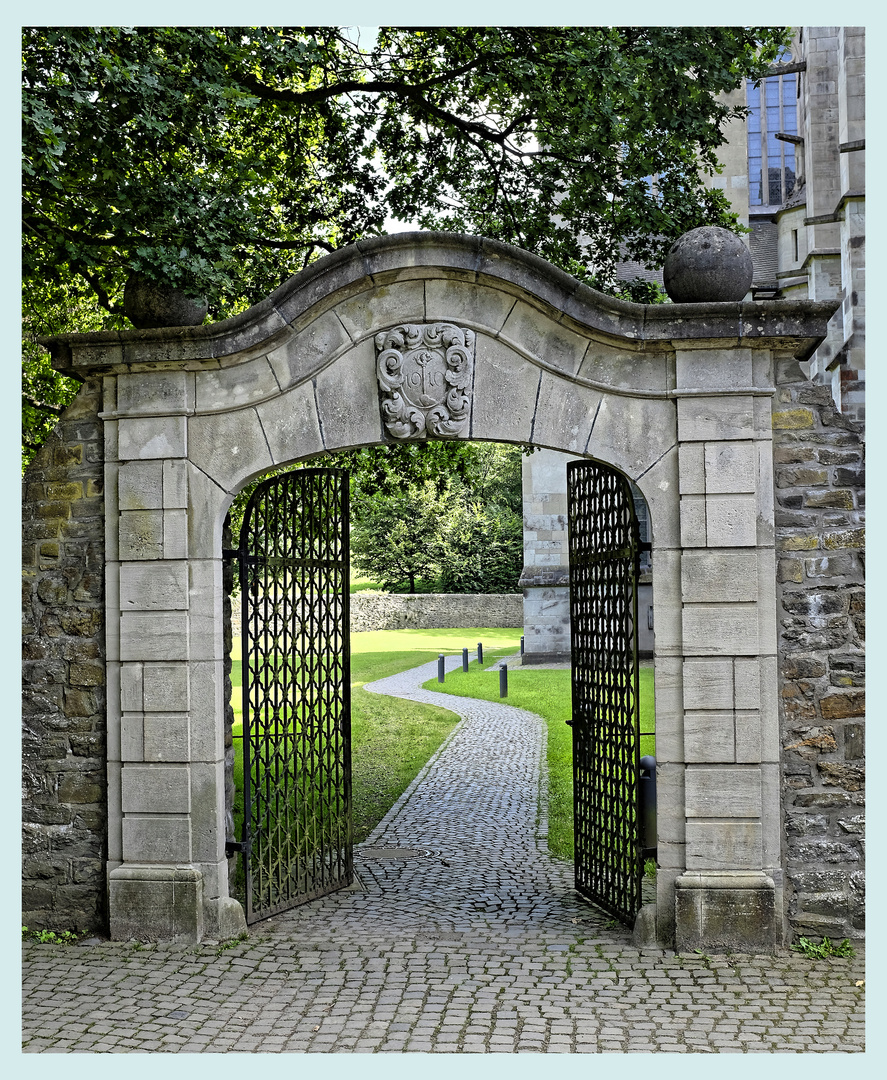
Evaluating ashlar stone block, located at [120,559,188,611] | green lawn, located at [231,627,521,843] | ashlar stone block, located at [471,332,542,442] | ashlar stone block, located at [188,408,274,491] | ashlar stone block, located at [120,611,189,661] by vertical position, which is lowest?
green lawn, located at [231,627,521,843]

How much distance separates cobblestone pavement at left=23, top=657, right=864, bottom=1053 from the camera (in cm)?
458

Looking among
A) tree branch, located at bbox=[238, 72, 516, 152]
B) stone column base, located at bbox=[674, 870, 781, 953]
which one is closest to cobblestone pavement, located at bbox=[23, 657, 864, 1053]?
stone column base, located at bbox=[674, 870, 781, 953]

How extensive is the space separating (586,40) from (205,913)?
6861 mm

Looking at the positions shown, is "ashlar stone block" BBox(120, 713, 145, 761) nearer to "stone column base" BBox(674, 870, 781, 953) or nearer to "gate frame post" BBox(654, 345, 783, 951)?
"gate frame post" BBox(654, 345, 783, 951)

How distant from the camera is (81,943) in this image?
5949 mm

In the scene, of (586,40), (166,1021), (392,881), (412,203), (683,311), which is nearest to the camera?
(166,1021)

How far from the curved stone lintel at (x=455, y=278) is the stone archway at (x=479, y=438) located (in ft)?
0.04

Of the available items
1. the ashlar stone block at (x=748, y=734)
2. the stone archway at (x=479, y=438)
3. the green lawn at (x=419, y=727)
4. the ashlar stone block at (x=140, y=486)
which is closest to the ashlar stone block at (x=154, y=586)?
the stone archway at (x=479, y=438)

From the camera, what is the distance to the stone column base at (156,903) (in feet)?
19.3

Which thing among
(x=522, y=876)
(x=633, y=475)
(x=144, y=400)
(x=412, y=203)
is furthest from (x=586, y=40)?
(x=522, y=876)

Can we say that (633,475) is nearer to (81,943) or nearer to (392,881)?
(392,881)

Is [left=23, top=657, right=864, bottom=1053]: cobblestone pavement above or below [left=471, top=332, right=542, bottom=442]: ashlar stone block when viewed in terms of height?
below

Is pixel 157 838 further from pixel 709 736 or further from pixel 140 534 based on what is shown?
pixel 709 736

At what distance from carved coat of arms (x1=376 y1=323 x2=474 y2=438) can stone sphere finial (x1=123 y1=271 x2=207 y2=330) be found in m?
1.25
